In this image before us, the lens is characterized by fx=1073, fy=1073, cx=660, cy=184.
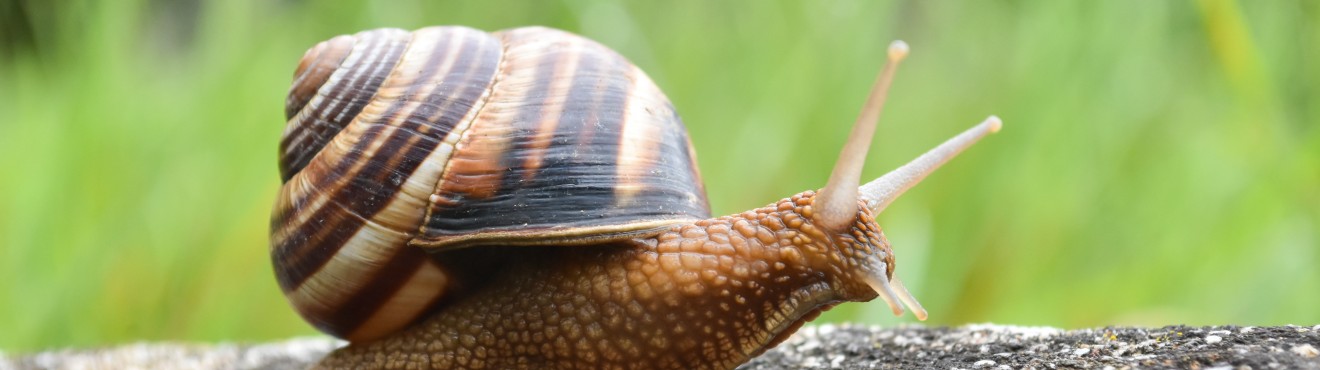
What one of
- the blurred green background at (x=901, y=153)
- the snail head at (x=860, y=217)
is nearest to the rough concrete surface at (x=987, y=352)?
the snail head at (x=860, y=217)

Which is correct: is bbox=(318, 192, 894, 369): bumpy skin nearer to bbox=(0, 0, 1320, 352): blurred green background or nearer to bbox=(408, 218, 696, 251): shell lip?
bbox=(408, 218, 696, 251): shell lip

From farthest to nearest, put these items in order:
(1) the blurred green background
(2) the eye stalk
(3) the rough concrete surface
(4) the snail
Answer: (1) the blurred green background < (4) the snail < (2) the eye stalk < (3) the rough concrete surface

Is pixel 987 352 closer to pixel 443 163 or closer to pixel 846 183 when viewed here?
pixel 846 183

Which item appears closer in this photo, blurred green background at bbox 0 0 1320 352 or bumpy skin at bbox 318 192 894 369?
bumpy skin at bbox 318 192 894 369

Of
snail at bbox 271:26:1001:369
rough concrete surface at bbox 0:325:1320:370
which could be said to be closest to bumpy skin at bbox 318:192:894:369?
snail at bbox 271:26:1001:369

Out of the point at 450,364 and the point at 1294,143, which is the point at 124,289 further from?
the point at 1294,143

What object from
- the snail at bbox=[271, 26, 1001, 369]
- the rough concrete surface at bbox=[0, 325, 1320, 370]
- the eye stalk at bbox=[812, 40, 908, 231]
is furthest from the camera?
the snail at bbox=[271, 26, 1001, 369]

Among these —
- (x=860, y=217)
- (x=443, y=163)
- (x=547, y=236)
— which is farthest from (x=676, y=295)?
(x=443, y=163)
